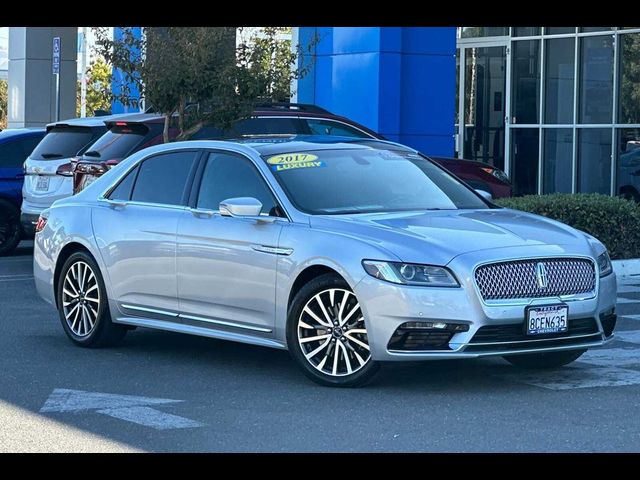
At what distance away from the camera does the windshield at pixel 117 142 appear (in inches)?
609

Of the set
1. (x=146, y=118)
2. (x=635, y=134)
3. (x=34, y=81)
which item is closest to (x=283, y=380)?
(x=146, y=118)

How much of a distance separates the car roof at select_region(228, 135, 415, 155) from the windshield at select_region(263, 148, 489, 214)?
76 mm

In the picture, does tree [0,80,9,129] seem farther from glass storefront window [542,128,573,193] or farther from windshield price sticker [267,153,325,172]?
windshield price sticker [267,153,325,172]

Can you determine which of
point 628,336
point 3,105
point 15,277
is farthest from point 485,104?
point 3,105

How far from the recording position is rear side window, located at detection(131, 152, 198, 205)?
32.7 feet

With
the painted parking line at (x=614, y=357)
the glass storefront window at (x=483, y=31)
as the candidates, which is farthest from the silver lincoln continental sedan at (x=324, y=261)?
the glass storefront window at (x=483, y=31)

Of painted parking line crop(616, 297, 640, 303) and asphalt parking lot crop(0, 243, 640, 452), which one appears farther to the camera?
painted parking line crop(616, 297, 640, 303)

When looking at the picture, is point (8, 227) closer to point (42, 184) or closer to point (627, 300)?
point (42, 184)

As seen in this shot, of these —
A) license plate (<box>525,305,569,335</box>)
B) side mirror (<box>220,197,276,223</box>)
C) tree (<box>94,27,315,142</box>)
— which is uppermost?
tree (<box>94,27,315,142</box>)

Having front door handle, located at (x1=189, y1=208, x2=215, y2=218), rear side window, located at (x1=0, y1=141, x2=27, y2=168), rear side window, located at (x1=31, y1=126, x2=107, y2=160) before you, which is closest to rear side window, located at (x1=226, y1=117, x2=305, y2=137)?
rear side window, located at (x1=31, y1=126, x2=107, y2=160)

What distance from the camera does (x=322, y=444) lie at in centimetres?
694
